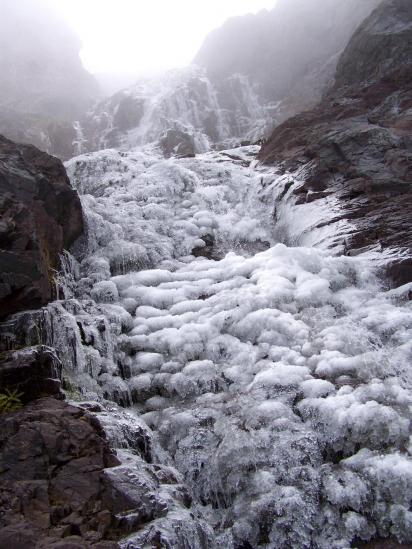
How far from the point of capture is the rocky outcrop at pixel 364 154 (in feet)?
39.3

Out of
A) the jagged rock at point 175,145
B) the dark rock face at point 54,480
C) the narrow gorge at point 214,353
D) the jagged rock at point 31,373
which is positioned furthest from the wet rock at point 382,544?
the jagged rock at point 175,145

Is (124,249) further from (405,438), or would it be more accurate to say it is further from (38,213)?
(405,438)

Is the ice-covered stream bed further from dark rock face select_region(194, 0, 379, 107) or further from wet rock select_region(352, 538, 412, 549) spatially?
dark rock face select_region(194, 0, 379, 107)

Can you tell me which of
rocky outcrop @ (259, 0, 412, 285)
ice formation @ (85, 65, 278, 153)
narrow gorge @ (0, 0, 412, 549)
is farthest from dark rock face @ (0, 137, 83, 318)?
ice formation @ (85, 65, 278, 153)

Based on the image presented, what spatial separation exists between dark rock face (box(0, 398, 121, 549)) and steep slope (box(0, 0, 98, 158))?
113 feet

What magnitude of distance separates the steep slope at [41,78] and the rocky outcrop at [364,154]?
22.5 m

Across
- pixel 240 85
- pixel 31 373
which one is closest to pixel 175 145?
pixel 240 85

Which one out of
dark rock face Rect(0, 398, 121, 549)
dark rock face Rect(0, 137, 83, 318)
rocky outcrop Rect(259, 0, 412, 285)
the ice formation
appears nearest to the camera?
dark rock face Rect(0, 398, 121, 549)

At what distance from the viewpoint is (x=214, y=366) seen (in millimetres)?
8633

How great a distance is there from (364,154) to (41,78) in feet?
171

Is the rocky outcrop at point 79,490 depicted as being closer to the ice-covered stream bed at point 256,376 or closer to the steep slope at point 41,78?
the ice-covered stream bed at point 256,376

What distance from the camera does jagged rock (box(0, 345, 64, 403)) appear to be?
252 inches

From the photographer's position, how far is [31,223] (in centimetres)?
940

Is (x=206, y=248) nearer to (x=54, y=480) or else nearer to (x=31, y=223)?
(x=31, y=223)
